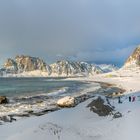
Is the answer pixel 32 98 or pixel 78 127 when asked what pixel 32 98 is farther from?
pixel 78 127

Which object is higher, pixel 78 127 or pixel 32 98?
pixel 78 127

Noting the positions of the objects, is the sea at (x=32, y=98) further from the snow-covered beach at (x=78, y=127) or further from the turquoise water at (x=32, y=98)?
the snow-covered beach at (x=78, y=127)

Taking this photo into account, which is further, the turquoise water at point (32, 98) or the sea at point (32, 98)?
the turquoise water at point (32, 98)

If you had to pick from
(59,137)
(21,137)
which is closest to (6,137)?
(21,137)

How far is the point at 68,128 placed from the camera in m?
19.3

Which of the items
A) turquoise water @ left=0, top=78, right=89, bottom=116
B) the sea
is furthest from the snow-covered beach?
turquoise water @ left=0, top=78, right=89, bottom=116

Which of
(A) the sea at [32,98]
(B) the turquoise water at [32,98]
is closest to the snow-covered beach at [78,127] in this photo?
(A) the sea at [32,98]

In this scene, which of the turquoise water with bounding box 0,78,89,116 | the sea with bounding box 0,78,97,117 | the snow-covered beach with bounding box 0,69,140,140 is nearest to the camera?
the snow-covered beach with bounding box 0,69,140,140

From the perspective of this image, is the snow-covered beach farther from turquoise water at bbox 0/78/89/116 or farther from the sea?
turquoise water at bbox 0/78/89/116

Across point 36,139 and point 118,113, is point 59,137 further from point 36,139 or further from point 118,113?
point 118,113

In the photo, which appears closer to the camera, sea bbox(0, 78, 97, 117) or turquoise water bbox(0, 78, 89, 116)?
sea bbox(0, 78, 97, 117)

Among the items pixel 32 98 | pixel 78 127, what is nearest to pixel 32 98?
pixel 32 98

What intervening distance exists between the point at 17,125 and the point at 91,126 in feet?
16.6

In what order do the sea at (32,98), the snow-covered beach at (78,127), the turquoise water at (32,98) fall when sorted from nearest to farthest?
the snow-covered beach at (78,127), the sea at (32,98), the turquoise water at (32,98)
